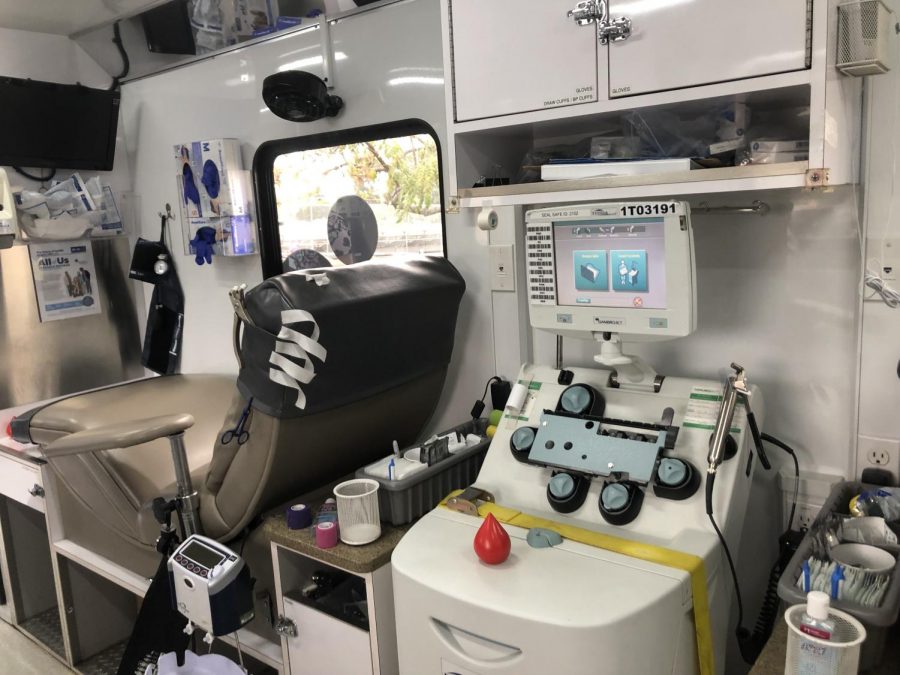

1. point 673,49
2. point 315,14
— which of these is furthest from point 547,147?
point 315,14

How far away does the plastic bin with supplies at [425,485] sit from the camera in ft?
5.88

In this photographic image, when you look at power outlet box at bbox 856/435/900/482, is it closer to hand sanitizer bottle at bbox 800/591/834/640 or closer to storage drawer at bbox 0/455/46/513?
hand sanitizer bottle at bbox 800/591/834/640

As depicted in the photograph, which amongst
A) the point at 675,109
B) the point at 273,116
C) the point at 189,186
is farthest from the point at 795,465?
the point at 189,186

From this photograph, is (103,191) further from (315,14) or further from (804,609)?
(804,609)

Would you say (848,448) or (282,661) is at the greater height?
(848,448)

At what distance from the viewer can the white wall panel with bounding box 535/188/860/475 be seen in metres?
1.67

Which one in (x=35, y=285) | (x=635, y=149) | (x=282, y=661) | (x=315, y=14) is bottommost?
(x=282, y=661)

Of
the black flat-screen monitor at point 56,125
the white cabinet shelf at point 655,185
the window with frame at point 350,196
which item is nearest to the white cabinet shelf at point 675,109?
the white cabinet shelf at point 655,185

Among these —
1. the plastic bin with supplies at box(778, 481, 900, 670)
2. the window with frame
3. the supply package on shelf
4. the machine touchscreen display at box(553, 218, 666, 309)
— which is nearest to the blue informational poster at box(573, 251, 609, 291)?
the machine touchscreen display at box(553, 218, 666, 309)

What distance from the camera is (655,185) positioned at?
148cm

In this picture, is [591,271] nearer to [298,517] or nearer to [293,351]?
[293,351]

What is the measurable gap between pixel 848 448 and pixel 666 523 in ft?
1.74

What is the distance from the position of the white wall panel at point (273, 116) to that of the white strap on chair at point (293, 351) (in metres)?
0.70

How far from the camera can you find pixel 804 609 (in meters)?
1.15
